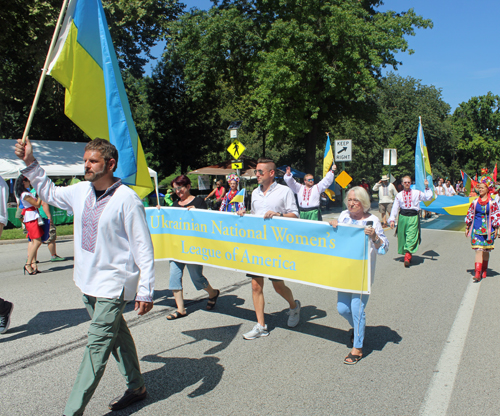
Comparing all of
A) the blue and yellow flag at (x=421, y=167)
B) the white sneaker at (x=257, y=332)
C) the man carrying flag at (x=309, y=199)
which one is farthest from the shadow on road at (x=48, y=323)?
the blue and yellow flag at (x=421, y=167)

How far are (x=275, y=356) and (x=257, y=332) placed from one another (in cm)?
50

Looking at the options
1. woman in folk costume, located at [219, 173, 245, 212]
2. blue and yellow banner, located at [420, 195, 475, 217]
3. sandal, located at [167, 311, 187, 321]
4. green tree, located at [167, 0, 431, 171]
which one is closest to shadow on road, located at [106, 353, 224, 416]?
sandal, located at [167, 311, 187, 321]

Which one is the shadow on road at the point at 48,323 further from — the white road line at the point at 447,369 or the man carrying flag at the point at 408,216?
the man carrying flag at the point at 408,216

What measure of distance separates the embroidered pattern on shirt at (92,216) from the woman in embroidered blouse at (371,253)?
220 centimetres

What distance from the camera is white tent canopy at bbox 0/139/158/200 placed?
17.7 meters

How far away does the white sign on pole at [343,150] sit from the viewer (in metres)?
17.5

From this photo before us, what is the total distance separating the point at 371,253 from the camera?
13.7 feet

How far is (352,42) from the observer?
2203 centimetres

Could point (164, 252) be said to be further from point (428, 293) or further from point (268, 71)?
point (268, 71)

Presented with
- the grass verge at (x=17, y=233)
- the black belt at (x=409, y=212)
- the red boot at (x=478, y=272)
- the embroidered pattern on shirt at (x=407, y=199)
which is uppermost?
the embroidered pattern on shirt at (x=407, y=199)

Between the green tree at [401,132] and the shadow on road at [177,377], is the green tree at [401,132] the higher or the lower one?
the higher one

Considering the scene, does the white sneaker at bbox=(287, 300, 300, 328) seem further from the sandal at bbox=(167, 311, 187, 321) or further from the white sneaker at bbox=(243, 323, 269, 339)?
the sandal at bbox=(167, 311, 187, 321)

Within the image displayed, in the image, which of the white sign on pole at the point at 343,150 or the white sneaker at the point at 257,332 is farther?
the white sign on pole at the point at 343,150

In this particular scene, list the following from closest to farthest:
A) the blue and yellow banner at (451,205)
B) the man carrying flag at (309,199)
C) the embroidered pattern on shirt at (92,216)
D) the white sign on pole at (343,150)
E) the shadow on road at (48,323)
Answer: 1. the embroidered pattern on shirt at (92,216)
2. the shadow on road at (48,323)
3. the man carrying flag at (309,199)
4. the blue and yellow banner at (451,205)
5. the white sign on pole at (343,150)
